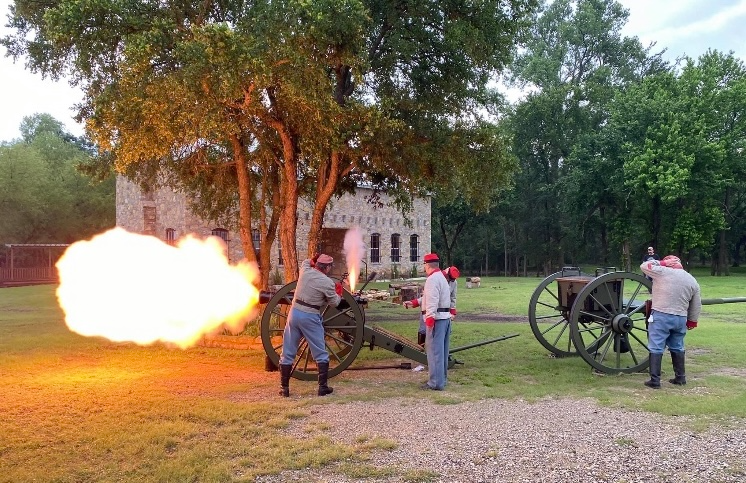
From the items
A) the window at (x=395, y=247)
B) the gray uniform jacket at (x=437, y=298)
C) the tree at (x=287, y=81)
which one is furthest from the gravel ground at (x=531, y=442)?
the window at (x=395, y=247)

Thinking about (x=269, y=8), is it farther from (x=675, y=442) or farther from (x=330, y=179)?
(x=675, y=442)

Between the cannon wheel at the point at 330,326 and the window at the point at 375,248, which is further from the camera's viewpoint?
the window at the point at 375,248

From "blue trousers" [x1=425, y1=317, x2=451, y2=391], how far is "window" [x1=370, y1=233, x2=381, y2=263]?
2505 centimetres

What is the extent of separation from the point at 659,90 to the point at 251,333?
31671 mm

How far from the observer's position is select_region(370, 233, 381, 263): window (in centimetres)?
3294

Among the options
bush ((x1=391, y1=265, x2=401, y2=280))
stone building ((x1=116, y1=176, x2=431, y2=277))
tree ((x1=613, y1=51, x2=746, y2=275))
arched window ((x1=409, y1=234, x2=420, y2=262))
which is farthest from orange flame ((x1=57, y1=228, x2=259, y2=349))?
tree ((x1=613, y1=51, x2=746, y2=275))

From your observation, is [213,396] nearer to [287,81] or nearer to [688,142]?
[287,81]

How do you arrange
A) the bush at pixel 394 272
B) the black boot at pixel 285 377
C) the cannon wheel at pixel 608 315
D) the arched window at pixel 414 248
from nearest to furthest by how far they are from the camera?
the black boot at pixel 285 377 → the cannon wheel at pixel 608 315 → the bush at pixel 394 272 → the arched window at pixel 414 248

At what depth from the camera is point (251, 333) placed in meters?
12.2

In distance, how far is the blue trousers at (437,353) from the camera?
7.74 m

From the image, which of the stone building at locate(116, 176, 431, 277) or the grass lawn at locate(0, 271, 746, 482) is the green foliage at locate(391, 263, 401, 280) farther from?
the grass lawn at locate(0, 271, 746, 482)

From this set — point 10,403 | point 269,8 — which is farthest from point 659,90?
point 10,403

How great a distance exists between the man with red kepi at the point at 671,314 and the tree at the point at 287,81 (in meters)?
5.24

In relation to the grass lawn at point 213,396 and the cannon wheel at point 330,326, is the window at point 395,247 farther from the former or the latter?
the cannon wheel at point 330,326
